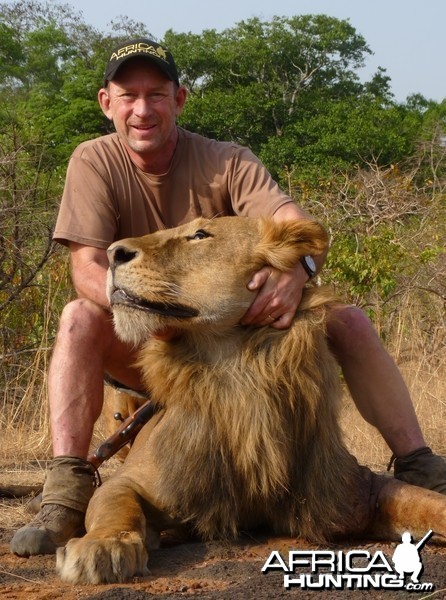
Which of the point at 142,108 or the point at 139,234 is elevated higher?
the point at 142,108

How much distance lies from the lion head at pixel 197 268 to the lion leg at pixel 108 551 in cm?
58

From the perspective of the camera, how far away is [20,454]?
5660mm

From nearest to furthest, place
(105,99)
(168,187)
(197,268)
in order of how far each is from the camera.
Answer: (197,268)
(168,187)
(105,99)

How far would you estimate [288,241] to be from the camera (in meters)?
3.46

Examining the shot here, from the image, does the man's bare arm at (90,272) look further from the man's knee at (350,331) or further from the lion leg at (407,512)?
the lion leg at (407,512)

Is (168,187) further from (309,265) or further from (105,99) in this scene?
(309,265)

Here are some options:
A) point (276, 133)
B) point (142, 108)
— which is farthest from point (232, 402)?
point (276, 133)

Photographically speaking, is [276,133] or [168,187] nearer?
[168,187]

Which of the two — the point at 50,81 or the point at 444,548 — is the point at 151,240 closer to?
the point at 444,548

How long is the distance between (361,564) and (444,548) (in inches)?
16.7

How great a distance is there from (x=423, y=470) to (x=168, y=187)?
64.5 inches

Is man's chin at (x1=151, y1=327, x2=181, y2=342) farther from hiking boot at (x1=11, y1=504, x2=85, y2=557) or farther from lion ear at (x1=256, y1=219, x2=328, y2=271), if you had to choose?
hiking boot at (x1=11, y1=504, x2=85, y2=557)

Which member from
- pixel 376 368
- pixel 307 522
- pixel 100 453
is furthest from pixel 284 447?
pixel 100 453

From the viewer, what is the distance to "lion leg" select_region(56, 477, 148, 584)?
2.89 meters
